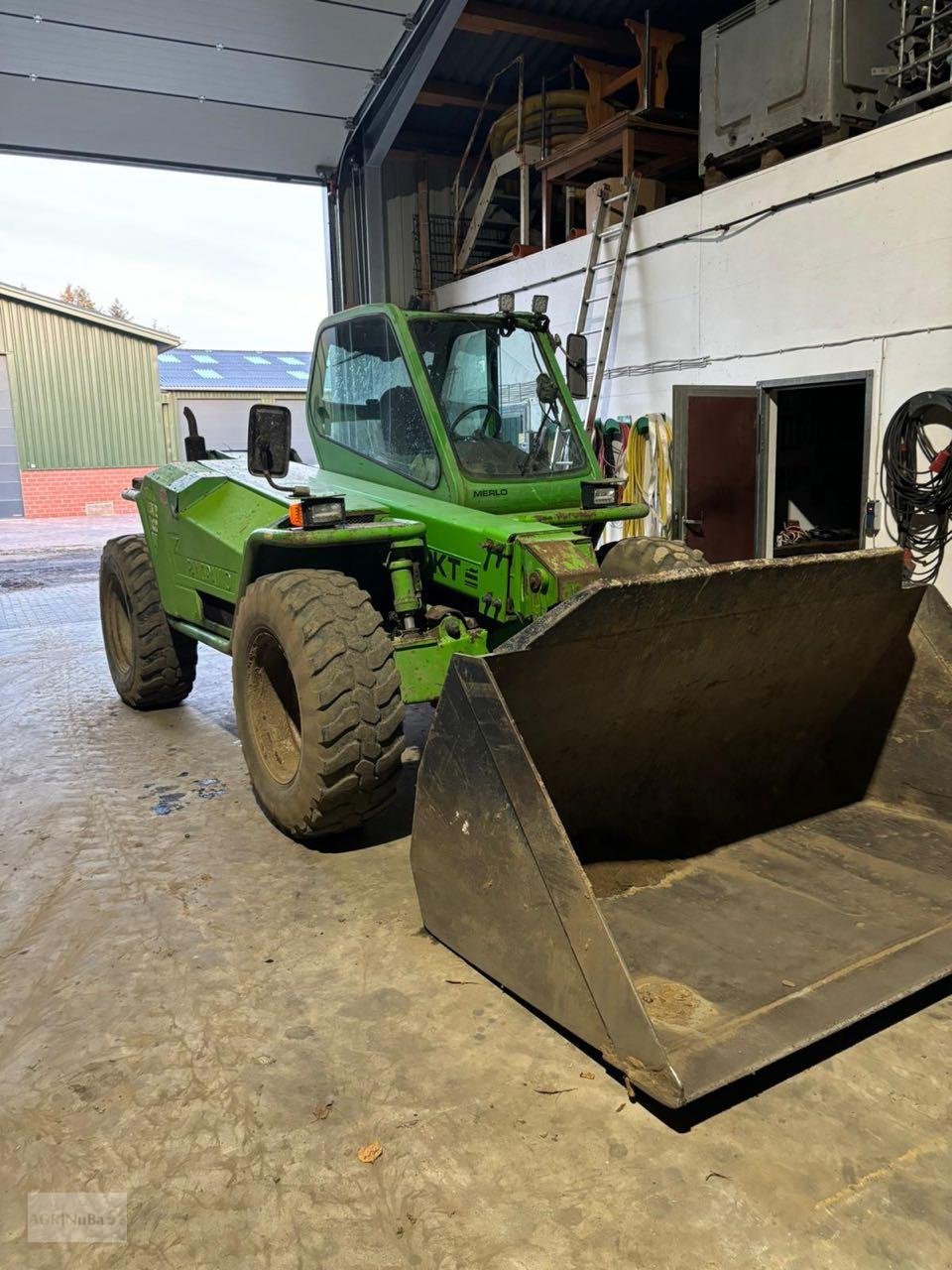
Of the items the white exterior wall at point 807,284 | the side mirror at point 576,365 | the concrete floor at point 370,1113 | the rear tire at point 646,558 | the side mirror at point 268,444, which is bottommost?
the concrete floor at point 370,1113

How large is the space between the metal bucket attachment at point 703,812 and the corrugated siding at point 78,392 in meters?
21.4

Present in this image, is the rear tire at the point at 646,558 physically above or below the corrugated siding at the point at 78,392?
below

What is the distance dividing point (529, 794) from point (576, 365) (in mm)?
2929

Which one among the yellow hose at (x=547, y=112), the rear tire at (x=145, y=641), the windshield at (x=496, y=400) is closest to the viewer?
the windshield at (x=496, y=400)

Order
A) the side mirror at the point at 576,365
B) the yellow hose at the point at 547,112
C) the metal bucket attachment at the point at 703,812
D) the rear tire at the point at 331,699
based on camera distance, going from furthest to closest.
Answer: the yellow hose at the point at 547,112
the side mirror at the point at 576,365
the rear tire at the point at 331,699
the metal bucket attachment at the point at 703,812

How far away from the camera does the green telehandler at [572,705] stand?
8.17ft

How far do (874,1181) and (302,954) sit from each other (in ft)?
5.53

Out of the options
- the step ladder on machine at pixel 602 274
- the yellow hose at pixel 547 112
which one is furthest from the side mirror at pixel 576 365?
the yellow hose at pixel 547 112

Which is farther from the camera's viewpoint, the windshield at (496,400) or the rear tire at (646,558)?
the windshield at (496,400)

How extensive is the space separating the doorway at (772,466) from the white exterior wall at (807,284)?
25cm

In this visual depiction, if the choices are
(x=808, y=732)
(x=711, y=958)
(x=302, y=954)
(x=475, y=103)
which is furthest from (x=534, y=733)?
(x=475, y=103)

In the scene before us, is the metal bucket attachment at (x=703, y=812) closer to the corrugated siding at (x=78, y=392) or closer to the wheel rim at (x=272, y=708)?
the wheel rim at (x=272, y=708)

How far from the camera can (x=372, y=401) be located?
4.62 meters

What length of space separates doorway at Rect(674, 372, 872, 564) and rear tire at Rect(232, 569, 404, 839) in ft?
13.5
